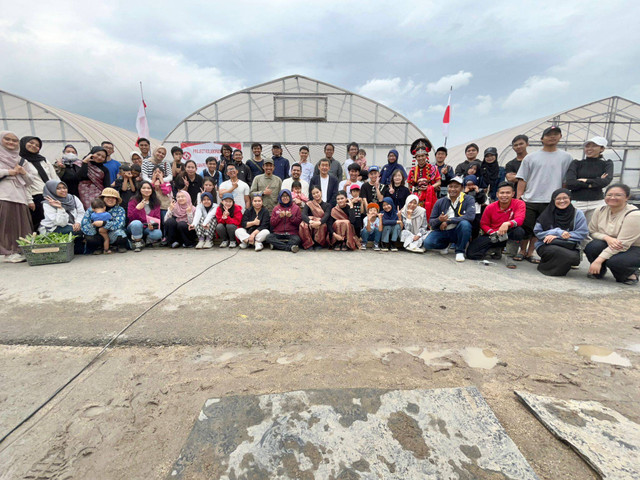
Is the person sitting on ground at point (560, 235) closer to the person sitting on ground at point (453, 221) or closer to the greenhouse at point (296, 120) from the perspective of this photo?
the person sitting on ground at point (453, 221)

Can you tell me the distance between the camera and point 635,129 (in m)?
12.2

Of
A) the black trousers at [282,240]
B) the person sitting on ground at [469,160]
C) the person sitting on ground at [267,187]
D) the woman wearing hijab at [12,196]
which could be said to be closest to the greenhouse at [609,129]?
the person sitting on ground at [469,160]

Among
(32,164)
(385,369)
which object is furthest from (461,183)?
(32,164)

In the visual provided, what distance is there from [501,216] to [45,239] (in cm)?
666

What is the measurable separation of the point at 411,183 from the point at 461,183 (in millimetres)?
989

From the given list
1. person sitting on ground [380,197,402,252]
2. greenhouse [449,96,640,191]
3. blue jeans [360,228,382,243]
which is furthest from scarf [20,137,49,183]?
greenhouse [449,96,640,191]

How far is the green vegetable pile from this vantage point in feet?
12.1

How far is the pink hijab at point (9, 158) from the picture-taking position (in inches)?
148

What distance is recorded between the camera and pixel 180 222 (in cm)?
488

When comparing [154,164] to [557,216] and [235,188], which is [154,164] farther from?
[557,216]

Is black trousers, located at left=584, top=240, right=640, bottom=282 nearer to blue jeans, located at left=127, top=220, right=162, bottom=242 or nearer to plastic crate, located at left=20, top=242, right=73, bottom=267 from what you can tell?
blue jeans, located at left=127, top=220, right=162, bottom=242

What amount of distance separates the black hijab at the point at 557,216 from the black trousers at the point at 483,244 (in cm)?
32

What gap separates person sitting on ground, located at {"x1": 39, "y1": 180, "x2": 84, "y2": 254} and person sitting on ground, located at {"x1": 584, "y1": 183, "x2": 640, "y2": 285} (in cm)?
729

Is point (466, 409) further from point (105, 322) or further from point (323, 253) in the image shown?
point (323, 253)
